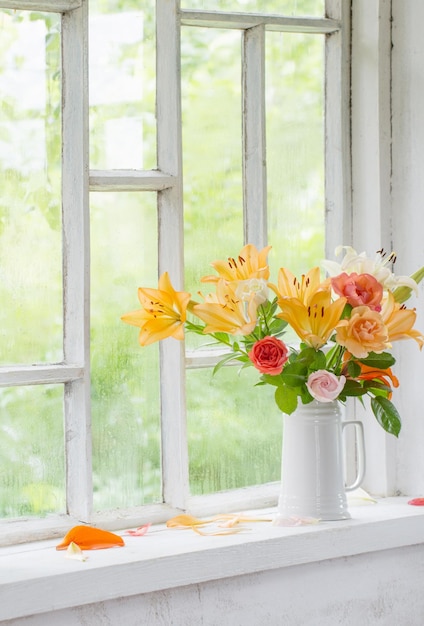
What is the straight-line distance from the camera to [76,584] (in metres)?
1.44

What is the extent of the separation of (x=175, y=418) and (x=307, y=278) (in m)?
0.34

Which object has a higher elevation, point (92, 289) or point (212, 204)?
point (212, 204)

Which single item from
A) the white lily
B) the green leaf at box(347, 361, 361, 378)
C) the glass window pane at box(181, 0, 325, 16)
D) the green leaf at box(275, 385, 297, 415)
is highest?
the glass window pane at box(181, 0, 325, 16)

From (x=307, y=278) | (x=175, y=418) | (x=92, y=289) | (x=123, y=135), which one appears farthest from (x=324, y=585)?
(x=123, y=135)

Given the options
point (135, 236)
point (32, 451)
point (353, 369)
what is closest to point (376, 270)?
point (353, 369)

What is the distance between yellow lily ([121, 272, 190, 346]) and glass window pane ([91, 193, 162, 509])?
0.11 m

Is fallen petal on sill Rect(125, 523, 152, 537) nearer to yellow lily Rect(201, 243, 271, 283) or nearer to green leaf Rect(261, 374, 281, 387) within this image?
green leaf Rect(261, 374, 281, 387)

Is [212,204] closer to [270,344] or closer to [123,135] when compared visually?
[123,135]

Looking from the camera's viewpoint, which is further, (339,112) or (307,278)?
(339,112)

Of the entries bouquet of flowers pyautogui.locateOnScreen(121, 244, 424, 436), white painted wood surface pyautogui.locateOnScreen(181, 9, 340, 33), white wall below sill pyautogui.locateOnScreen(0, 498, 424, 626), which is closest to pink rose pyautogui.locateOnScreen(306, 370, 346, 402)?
bouquet of flowers pyautogui.locateOnScreen(121, 244, 424, 436)

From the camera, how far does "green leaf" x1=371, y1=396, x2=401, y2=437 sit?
1.69 metres

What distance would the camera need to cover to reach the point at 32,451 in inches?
66.1

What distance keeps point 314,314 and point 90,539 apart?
19.6 inches

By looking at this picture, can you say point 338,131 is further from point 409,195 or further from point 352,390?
point 352,390
